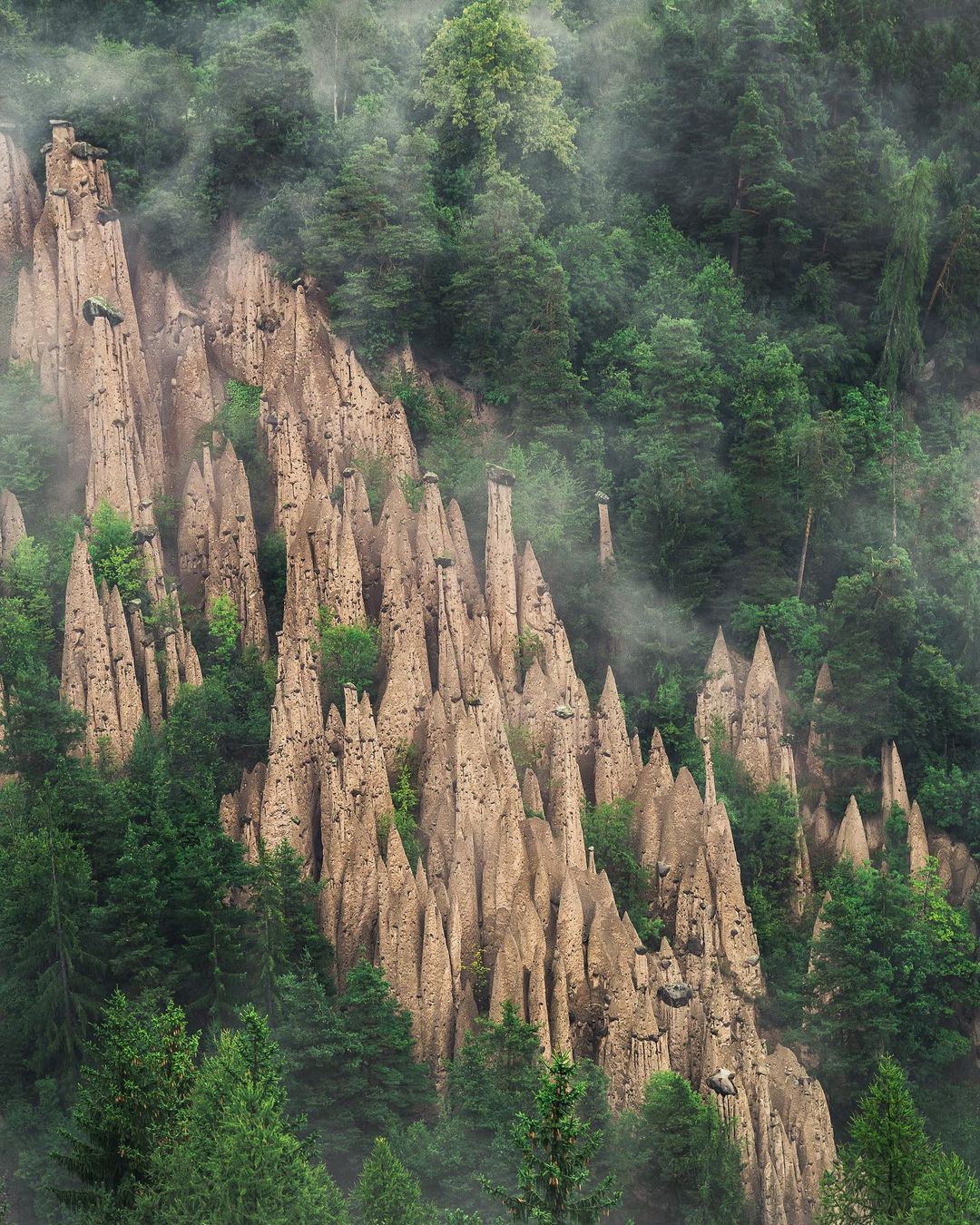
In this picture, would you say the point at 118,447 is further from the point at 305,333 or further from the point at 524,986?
the point at 524,986

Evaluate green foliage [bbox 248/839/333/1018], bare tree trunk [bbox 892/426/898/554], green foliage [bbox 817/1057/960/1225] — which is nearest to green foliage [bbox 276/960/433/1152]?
green foliage [bbox 248/839/333/1018]

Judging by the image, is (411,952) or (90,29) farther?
(90,29)

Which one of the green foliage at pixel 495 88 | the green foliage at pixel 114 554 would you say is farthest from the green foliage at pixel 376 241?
the green foliage at pixel 114 554

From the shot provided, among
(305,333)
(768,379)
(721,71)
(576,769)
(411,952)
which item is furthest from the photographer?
(721,71)

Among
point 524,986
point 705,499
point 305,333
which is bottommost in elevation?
point 524,986

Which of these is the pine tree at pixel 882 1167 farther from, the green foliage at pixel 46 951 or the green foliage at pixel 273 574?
the green foliage at pixel 273 574

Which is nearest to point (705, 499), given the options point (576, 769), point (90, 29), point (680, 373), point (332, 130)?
point (680, 373)

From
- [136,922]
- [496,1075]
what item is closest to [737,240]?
[496,1075]

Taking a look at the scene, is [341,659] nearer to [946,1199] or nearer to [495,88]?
[495,88]
